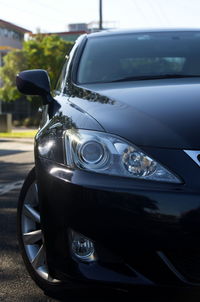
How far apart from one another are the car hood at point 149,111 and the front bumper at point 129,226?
25 cm

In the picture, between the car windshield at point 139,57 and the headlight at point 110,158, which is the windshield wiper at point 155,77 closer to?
the car windshield at point 139,57

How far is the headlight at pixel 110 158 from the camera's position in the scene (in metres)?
2.12

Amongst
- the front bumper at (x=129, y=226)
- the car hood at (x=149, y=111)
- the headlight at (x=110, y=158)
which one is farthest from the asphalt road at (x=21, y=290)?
the car hood at (x=149, y=111)

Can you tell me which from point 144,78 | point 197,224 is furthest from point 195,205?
point 144,78

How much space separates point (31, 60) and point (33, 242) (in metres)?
40.7

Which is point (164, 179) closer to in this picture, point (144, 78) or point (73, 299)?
point (73, 299)

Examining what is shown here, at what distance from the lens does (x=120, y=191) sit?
2051 mm

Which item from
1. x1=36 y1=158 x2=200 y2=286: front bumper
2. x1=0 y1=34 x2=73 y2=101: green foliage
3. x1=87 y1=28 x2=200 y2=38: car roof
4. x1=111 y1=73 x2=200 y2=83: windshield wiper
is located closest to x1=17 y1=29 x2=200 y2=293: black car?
x1=36 y1=158 x2=200 y2=286: front bumper

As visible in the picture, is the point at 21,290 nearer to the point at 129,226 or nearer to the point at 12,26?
the point at 129,226

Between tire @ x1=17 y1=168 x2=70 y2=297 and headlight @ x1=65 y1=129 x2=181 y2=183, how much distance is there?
0.51 m

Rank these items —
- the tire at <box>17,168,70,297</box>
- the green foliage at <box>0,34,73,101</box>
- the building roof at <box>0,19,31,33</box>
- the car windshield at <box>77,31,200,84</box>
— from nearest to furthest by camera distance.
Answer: the tire at <box>17,168,70,297</box>
the car windshield at <box>77,31,200,84</box>
the green foliage at <box>0,34,73,101</box>
the building roof at <box>0,19,31,33</box>

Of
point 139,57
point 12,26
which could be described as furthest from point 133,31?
point 12,26

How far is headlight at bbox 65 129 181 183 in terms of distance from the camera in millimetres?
2117

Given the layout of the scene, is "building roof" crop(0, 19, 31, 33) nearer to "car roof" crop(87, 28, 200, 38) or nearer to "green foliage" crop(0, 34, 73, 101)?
"green foliage" crop(0, 34, 73, 101)
